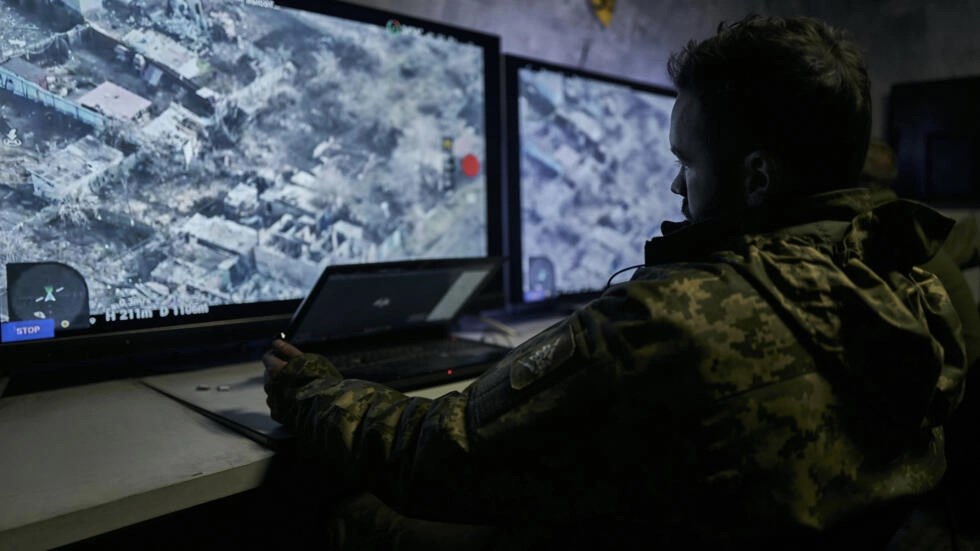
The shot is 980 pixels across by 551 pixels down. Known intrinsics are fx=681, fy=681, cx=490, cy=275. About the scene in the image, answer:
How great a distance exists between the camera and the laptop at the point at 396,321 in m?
1.11

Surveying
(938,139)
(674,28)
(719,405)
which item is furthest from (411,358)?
(938,139)

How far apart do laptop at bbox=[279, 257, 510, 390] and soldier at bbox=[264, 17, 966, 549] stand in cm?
34

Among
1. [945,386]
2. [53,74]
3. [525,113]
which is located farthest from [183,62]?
[945,386]

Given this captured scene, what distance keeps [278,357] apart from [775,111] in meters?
0.72

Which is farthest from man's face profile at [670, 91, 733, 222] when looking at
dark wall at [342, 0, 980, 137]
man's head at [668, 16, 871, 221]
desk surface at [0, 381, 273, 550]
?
desk surface at [0, 381, 273, 550]

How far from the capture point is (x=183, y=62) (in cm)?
116

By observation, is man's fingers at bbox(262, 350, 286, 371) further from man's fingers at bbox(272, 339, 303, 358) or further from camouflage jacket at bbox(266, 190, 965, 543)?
camouflage jacket at bbox(266, 190, 965, 543)

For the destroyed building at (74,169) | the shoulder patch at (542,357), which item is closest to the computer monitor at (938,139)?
the shoulder patch at (542,357)

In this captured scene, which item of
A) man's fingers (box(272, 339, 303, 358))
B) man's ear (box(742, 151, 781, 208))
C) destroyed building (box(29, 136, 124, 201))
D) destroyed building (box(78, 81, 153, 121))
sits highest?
destroyed building (box(78, 81, 153, 121))

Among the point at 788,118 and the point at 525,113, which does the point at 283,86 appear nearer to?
the point at 525,113

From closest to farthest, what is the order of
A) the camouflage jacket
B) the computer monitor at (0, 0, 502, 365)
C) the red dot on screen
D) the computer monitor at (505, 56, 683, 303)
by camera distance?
the camouflage jacket
the computer monitor at (0, 0, 502, 365)
the red dot on screen
the computer monitor at (505, 56, 683, 303)

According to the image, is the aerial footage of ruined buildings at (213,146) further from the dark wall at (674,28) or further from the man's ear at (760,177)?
the man's ear at (760,177)

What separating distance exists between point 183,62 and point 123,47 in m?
0.09

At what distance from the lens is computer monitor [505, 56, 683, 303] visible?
1.76 meters
